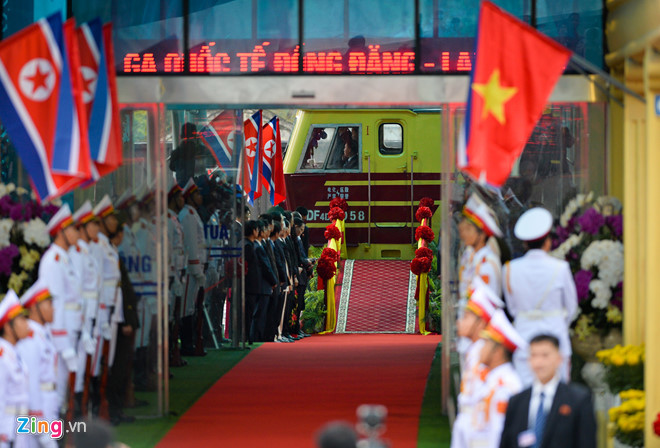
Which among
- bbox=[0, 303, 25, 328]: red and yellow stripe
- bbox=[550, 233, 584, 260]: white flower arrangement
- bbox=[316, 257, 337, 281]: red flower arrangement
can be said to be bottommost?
bbox=[316, 257, 337, 281]: red flower arrangement

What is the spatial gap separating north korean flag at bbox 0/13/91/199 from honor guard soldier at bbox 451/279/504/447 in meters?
2.89

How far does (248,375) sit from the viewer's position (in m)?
12.0

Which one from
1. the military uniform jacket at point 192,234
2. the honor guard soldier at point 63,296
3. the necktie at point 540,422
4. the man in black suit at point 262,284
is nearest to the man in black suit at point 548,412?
the necktie at point 540,422

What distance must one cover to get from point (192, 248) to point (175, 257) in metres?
0.62

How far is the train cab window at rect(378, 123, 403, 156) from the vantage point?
21.1 meters

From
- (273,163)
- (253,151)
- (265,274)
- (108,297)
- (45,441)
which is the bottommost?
(45,441)

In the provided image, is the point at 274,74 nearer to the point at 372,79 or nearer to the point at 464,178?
the point at 372,79

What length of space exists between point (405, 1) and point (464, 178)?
1552 millimetres

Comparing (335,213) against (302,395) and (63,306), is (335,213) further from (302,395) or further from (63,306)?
(63,306)

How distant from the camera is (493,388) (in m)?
6.09

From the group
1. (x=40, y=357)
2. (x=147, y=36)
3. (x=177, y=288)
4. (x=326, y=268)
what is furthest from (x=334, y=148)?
(x=40, y=357)

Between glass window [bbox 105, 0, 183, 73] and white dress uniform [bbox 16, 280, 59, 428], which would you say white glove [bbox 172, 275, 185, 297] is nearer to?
glass window [bbox 105, 0, 183, 73]

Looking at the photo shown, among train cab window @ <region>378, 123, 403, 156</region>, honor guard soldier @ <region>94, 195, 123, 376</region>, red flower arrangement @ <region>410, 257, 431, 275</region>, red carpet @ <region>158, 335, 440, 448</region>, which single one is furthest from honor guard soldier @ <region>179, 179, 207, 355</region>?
train cab window @ <region>378, 123, 403, 156</region>

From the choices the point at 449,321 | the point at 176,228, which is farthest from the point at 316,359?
the point at 449,321
